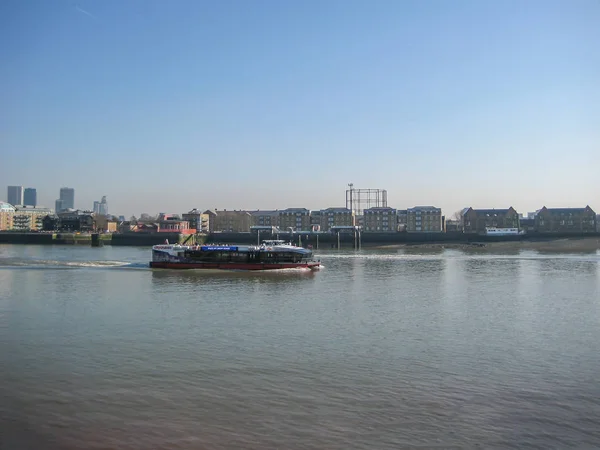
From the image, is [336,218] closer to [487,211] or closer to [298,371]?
[487,211]

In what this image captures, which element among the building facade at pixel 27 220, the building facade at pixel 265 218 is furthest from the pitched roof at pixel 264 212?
the building facade at pixel 27 220

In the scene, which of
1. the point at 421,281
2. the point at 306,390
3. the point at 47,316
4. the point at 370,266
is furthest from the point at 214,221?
the point at 306,390

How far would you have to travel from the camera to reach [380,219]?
142 m

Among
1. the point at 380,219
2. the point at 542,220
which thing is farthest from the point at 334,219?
the point at 542,220

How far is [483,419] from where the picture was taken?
12227 millimetres

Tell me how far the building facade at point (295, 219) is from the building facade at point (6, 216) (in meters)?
95.8

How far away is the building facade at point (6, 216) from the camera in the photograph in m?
172

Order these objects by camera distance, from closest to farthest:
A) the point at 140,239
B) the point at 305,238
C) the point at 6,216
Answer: the point at 140,239, the point at 305,238, the point at 6,216

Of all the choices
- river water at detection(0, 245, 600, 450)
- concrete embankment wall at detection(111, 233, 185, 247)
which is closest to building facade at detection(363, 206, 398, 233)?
concrete embankment wall at detection(111, 233, 185, 247)

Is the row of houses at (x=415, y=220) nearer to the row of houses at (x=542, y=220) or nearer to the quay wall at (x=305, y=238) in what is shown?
the row of houses at (x=542, y=220)

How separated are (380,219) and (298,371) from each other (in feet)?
419

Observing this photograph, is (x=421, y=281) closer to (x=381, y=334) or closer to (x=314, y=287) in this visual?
(x=314, y=287)

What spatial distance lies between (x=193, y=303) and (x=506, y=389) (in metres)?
19.2

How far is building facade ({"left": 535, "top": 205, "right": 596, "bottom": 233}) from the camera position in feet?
430
